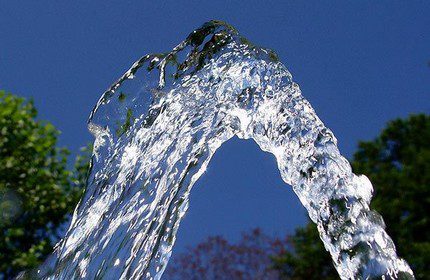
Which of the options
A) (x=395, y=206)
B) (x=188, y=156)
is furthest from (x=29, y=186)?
(x=188, y=156)

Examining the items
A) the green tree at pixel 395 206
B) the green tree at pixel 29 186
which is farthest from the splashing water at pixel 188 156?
the green tree at pixel 395 206

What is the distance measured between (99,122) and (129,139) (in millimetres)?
147

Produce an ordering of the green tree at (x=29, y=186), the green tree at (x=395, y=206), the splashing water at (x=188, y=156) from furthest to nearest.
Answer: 1. the green tree at (x=395, y=206)
2. the green tree at (x=29, y=186)
3. the splashing water at (x=188, y=156)

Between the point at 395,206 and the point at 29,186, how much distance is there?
5.93m

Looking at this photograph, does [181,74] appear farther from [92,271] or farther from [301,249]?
[301,249]

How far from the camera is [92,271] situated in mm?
2869

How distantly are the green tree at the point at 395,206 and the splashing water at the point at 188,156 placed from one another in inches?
369

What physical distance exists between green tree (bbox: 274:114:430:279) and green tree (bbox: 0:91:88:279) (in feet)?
14.8

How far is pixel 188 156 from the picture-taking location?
3.09m

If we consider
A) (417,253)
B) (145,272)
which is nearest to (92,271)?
(145,272)

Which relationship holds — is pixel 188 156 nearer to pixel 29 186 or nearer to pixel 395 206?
pixel 29 186

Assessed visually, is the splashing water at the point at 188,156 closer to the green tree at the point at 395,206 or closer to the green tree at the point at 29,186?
the green tree at the point at 29,186

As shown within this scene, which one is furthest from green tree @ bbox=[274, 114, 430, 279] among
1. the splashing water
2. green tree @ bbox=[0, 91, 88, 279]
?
the splashing water

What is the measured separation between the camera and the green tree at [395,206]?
12.7 m
